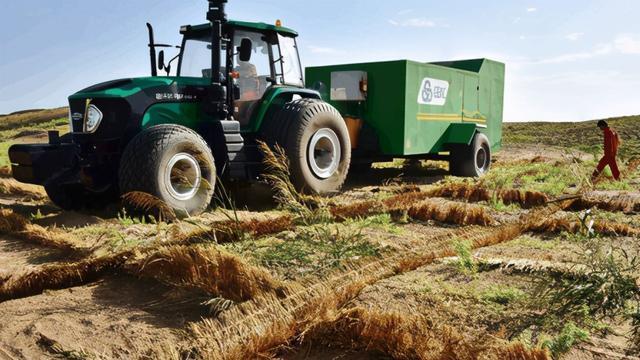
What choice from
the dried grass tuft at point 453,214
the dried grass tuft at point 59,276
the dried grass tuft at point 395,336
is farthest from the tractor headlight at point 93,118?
the dried grass tuft at point 395,336

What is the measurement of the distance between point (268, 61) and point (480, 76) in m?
4.98

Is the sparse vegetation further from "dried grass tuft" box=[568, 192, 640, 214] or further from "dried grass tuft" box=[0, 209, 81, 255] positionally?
"dried grass tuft" box=[568, 192, 640, 214]

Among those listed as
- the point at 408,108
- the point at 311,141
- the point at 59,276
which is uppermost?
the point at 408,108

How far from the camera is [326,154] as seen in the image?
7.52 metres

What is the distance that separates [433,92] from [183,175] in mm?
4875

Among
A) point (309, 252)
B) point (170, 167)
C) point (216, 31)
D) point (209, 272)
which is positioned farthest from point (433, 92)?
point (209, 272)

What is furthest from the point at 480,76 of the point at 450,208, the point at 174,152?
the point at 174,152

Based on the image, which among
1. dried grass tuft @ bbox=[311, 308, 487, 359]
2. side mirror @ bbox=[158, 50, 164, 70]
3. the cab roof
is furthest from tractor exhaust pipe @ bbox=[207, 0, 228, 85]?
dried grass tuft @ bbox=[311, 308, 487, 359]

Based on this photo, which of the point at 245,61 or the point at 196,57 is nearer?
the point at 245,61

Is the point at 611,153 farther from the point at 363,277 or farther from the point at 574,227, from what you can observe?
the point at 363,277

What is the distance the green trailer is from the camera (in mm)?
8586

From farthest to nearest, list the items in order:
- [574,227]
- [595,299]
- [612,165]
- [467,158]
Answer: [467,158]
[612,165]
[574,227]
[595,299]

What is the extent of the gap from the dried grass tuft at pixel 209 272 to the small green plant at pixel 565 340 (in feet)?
4.41

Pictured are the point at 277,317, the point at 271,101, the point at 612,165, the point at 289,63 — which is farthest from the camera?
the point at 612,165
